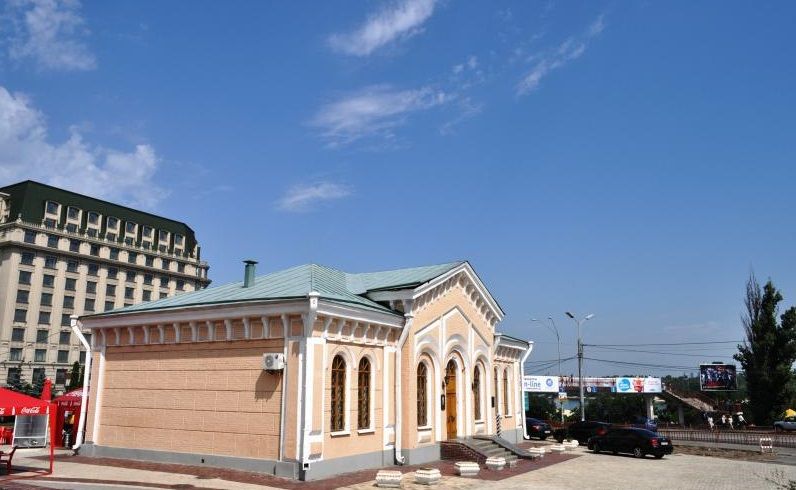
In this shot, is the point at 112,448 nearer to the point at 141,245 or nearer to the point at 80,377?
the point at 80,377

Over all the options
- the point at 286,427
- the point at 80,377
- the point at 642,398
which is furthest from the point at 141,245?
the point at 286,427

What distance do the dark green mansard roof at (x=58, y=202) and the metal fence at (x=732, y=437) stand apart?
79.1 metres

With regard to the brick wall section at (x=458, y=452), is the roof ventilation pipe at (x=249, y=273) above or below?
above

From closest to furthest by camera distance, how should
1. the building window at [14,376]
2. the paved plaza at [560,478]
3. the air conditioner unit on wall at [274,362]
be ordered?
the paved plaza at [560,478] → the air conditioner unit on wall at [274,362] → the building window at [14,376]

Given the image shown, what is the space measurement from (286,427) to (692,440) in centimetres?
3017

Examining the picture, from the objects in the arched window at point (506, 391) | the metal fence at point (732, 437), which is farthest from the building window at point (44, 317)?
the metal fence at point (732, 437)

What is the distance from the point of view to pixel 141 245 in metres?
94.6

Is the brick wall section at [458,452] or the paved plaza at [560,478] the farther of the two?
the brick wall section at [458,452]

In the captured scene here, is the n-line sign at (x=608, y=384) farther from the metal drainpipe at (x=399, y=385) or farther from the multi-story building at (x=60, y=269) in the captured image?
the multi-story building at (x=60, y=269)

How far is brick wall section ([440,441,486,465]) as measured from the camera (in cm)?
2212

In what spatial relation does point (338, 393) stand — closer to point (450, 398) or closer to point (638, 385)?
point (450, 398)

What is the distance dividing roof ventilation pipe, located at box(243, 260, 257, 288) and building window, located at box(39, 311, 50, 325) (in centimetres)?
7051

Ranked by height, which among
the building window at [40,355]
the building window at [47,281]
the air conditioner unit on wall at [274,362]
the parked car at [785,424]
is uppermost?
the building window at [47,281]

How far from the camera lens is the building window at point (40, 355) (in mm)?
78375
